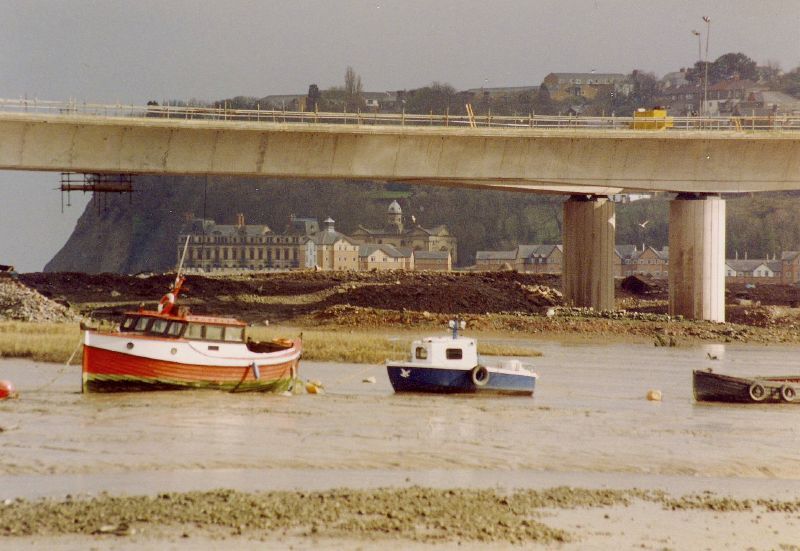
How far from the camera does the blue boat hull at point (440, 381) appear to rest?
44.3 m

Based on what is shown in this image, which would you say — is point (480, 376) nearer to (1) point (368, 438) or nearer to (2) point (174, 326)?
(2) point (174, 326)

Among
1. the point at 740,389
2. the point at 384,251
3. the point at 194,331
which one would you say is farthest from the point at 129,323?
the point at 384,251

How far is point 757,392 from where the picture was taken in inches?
1768

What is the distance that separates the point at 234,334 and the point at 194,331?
1.42m

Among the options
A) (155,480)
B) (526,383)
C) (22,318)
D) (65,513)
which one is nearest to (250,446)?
Result: (155,480)

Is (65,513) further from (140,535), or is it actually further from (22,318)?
(22,318)

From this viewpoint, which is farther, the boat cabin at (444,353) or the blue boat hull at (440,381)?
the boat cabin at (444,353)

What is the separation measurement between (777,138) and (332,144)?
24187 millimetres

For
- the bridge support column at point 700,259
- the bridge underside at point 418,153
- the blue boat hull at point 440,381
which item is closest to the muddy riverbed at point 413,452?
the blue boat hull at point 440,381

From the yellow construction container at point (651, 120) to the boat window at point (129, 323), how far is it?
149ft

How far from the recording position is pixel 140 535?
22.9 m

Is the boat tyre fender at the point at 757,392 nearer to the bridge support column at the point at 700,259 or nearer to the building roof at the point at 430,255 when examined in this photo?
the bridge support column at the point at 700,259

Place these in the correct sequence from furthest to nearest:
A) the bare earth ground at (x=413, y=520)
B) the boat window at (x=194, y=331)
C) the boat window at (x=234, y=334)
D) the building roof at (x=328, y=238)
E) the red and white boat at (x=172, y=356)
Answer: the building roof at (x=328, y=238) < the boat window at (x=234, y=334) < the boat window at (x=194, y=331) < the red and white boat at (x=172, y=356) < the bare earth ground at (x=413, y=520)

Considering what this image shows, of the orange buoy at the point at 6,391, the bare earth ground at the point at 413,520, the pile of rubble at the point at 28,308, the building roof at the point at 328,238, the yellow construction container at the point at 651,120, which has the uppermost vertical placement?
the yellow construction container at the point at 651,120
